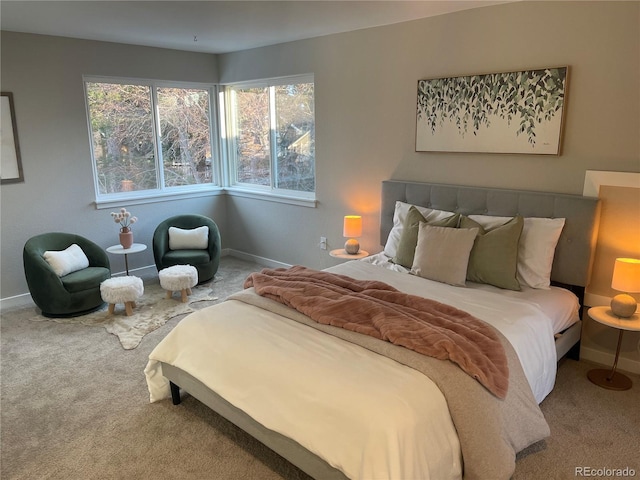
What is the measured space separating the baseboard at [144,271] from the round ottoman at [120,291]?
100cm

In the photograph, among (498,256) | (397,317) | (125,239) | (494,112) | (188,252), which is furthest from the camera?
(188,252)

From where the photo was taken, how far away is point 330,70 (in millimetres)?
4523

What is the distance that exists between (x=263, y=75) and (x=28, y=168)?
2.55 meters

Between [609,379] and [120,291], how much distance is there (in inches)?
148

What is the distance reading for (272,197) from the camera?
5473mm

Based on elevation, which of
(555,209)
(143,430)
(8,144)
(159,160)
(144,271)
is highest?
(8,144)

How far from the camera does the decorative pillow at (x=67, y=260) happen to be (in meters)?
4.08

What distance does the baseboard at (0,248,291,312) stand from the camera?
14.5ft

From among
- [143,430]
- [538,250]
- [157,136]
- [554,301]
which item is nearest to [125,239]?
[157,136]

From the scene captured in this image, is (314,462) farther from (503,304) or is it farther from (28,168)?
(28,168)

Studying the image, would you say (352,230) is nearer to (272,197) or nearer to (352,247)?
(352,247)

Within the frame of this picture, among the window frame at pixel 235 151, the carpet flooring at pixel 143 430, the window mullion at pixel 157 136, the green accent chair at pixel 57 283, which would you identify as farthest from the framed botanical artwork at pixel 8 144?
the window frame at pixel 235 151

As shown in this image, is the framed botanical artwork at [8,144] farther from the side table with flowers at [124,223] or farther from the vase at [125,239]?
the vase at [125,239]

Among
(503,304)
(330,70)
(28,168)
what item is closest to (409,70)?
(330,70)
